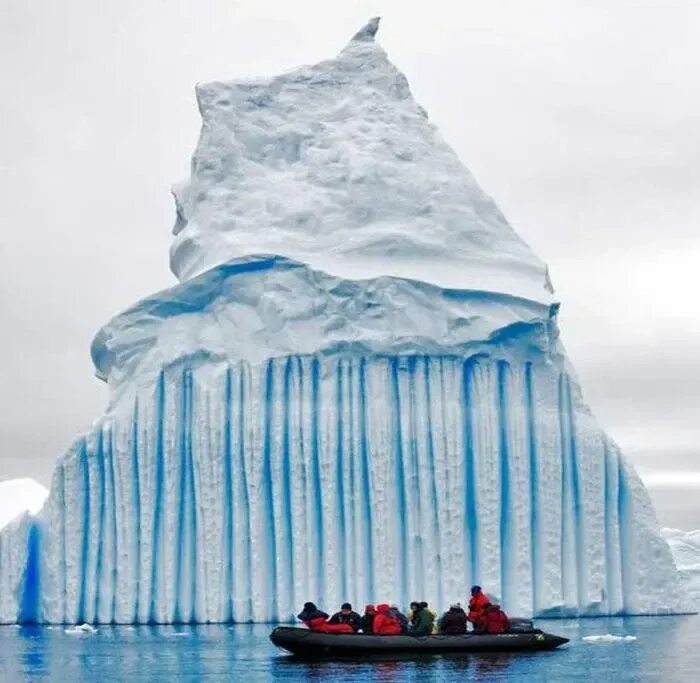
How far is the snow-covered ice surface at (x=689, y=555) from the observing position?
146 feet

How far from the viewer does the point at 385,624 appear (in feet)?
82.0

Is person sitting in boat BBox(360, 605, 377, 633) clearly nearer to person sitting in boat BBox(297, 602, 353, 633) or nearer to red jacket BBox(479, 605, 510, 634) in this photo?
person sitting in boat BBox(297, 602, 353, 633)

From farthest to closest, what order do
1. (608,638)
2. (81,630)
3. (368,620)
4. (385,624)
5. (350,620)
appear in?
(81,630), (608,638), (368,620), (350,620), (385,624)

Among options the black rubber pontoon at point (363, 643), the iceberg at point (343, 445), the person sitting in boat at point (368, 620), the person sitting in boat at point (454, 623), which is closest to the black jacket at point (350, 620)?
the person sitting in boat at point (368, 620)

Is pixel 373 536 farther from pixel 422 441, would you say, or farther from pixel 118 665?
pixel 118 665

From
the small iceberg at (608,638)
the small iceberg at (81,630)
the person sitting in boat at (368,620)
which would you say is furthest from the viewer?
the small iceberg at (81,630)

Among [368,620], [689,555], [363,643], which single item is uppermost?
[689,555]

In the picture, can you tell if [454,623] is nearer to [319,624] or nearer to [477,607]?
[477,607]

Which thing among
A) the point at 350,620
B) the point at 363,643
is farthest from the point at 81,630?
the point at 363,643

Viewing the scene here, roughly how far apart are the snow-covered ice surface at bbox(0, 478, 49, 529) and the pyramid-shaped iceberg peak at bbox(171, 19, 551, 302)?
847 centimetres

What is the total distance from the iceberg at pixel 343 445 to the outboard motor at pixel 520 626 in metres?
5.09

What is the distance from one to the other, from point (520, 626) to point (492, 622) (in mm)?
698

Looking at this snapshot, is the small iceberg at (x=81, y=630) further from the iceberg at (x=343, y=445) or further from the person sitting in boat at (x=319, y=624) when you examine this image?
the person sitting in boat at (x=319, y=624)

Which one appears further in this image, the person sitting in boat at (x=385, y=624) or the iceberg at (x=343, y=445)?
the iceberg at (x=343, y=445)
